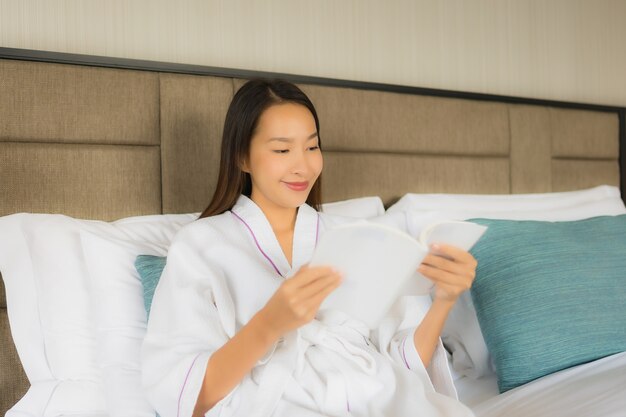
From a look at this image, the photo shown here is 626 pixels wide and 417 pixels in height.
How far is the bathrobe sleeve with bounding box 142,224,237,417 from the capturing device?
1.15m

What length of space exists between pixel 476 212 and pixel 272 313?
117cm

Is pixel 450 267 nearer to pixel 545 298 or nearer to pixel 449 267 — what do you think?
pixel 449 267

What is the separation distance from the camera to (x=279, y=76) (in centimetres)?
193

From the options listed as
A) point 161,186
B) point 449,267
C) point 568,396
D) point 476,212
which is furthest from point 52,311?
point 476,212

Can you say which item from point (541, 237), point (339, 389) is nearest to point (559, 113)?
point (541, 237)

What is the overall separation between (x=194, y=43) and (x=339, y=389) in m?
1.09

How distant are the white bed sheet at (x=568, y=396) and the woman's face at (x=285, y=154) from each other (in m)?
0.63

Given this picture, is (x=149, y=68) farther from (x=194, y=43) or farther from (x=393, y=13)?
(x=393, y=13)

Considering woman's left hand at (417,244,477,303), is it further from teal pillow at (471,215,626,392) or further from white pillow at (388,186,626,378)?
white pillow at (388,186,626,378)

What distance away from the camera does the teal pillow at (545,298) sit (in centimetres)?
158

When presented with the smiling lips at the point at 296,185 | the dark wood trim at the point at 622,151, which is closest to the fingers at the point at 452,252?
the smiling lips at the point at 296,185

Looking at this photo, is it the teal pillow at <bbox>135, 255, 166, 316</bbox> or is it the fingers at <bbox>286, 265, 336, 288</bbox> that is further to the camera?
the teal pillow at <bbox>135, 255, 166, 316</bbox>

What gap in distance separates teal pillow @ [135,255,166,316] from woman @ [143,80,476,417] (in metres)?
0.14

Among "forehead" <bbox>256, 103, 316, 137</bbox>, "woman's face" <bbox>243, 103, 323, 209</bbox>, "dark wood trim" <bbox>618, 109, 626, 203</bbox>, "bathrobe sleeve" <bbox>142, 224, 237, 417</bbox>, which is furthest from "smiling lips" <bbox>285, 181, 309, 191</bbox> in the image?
"dark wood trim" <bbox>618, 109, 626, 203</bbox>
